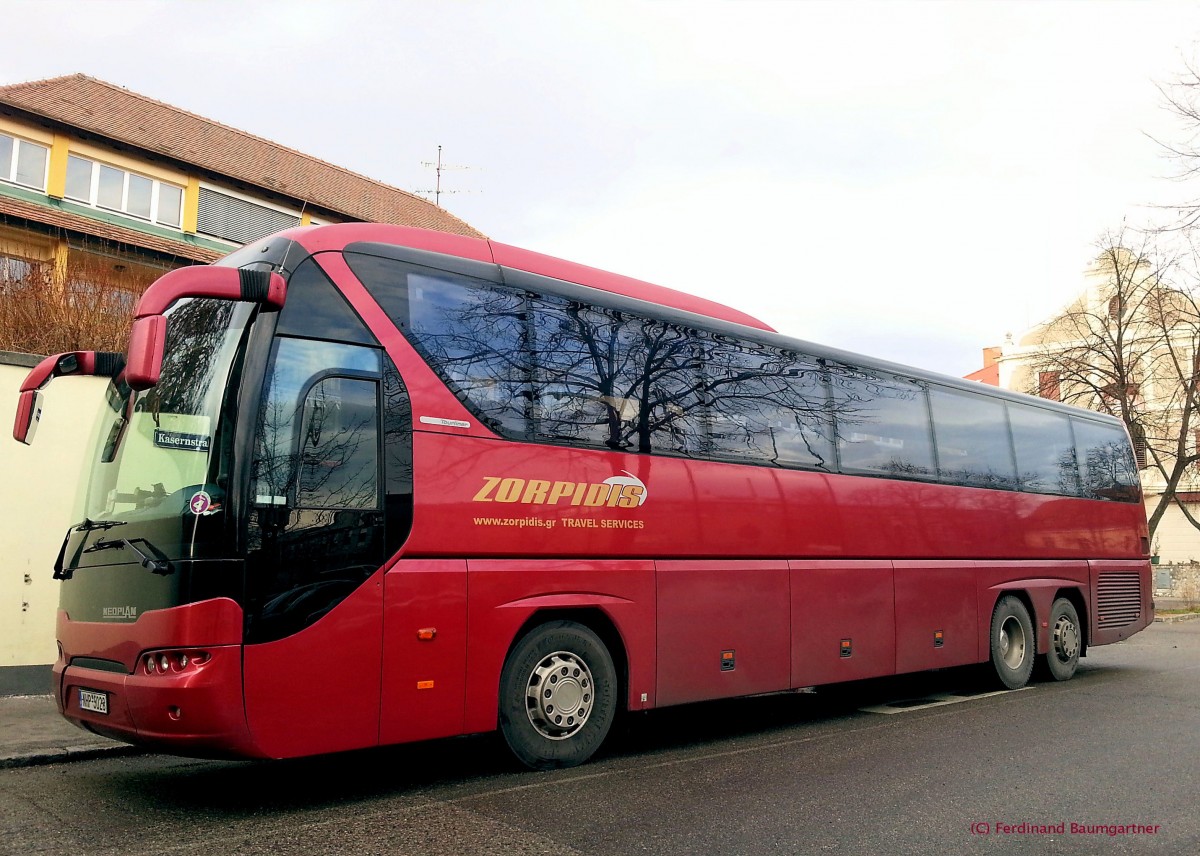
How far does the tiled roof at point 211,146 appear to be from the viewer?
2734 centimetres

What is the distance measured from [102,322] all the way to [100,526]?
8.84 m

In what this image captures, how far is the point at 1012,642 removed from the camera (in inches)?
487

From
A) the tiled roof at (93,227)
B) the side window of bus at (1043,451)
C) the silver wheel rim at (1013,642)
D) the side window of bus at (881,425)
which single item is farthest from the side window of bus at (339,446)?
the tiled roof at (93,227)

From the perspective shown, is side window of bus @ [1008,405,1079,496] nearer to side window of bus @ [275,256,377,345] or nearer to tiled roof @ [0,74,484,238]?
side window of bus @ [275,256,377,345]

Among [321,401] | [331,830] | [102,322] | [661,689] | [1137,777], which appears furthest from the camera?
[102,322]

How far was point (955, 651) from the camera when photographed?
36.7 ft

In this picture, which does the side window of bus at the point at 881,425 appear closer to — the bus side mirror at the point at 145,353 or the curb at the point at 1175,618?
the bus side mirror at the point at 145,353

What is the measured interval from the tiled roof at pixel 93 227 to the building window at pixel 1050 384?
25.8 metres

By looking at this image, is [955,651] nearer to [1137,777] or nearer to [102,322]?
[1137,777]

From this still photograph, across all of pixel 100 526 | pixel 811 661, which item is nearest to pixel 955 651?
pixel 811 661

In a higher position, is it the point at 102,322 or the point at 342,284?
the point at 102,322

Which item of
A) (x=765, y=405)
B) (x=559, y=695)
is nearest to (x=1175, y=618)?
(x=765, y=405)

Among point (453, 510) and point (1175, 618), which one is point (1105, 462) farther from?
point (1175, 618)

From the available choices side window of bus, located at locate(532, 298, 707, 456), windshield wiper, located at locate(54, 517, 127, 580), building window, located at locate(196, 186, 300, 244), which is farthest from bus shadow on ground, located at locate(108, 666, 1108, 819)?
building window, located at locate(196, 186, 300, 244)
